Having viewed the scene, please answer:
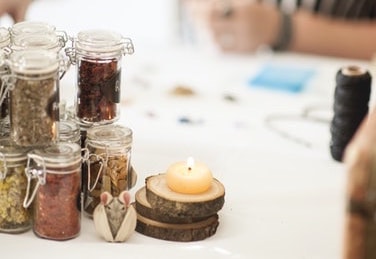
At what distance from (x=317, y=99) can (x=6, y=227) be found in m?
0.70

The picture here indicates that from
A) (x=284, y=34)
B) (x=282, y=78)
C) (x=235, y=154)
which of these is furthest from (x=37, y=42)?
(x=284, y=34)

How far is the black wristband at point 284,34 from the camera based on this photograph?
1.79 metres

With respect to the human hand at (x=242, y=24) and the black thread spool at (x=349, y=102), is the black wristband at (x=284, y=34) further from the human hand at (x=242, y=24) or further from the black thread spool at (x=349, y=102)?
the black thread spool at (x=349, y=102)

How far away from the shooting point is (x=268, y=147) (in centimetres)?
118

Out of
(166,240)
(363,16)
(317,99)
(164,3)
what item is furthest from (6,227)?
(164,3)

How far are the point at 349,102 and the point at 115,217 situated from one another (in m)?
0.42

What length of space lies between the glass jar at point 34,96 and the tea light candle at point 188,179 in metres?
0.14

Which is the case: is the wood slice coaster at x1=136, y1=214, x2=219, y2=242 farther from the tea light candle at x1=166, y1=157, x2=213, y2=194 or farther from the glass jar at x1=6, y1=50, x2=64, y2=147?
the glass jar at x1=6, y1=50, x2=64, y2=147

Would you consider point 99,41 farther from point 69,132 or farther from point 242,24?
point 242,24

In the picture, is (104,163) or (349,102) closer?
(104,163)

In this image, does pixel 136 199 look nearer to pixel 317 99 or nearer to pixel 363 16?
pixel 317 99

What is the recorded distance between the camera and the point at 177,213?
2.89 feet

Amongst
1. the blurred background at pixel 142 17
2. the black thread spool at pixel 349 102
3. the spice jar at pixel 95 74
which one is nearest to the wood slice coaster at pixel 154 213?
the spice jar at pixel 95 74

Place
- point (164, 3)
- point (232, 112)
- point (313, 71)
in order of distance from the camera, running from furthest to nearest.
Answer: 1. point (164, 3)
2. point (313, 71)
3. point (232, 112)
